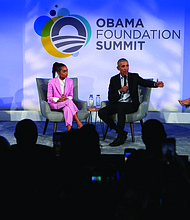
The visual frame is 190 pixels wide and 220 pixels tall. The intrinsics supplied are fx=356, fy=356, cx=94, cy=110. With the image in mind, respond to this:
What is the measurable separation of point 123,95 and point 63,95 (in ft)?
3.20

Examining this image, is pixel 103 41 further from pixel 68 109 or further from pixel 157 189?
pixel 157 189

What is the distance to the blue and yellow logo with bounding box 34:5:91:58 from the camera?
7438 mm

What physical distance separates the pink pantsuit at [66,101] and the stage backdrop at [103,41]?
1.64 meters

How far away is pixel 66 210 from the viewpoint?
73.5 inches

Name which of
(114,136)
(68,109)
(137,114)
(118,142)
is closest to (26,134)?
(118,142)

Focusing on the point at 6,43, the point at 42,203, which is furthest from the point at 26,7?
the point at 42,203

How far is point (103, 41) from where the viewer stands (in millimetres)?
7469

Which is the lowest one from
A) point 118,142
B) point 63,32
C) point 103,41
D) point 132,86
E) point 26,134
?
point 118,142

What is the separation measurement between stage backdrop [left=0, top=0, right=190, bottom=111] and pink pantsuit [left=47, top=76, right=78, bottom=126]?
5.39 feet

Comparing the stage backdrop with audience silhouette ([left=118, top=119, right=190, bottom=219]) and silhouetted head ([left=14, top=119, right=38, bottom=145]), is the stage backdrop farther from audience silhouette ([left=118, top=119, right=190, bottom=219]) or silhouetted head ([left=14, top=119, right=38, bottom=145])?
audience silhouette ([left=118, top=119, right=190, bottom=219])

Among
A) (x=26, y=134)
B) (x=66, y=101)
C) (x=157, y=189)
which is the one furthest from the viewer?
(x=66, y=101)

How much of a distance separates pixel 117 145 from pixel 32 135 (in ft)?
9.96

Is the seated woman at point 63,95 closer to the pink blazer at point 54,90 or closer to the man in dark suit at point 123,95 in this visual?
the pink blazer at point 54,90

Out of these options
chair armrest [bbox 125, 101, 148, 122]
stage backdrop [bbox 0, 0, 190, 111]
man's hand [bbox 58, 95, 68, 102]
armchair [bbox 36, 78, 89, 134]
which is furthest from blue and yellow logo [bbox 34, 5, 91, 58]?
chair armrest [bbox 125, 101, 148, 122]
